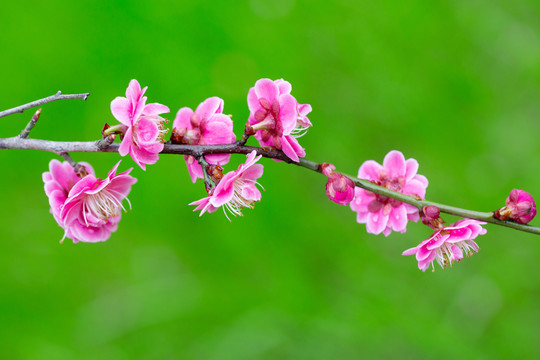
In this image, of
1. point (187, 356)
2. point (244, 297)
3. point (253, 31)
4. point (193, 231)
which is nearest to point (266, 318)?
point (244, 297)

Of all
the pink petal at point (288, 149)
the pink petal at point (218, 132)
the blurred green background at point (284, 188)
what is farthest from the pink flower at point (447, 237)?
the blurred green background at point (284, 188)

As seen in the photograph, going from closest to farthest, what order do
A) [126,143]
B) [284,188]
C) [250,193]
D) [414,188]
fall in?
[126,143]
[250,193]
[414,188]
[284,188]

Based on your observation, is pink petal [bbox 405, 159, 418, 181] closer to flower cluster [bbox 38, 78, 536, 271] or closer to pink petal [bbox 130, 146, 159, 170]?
flower cluster [bbox 38, 78, 536, 271]

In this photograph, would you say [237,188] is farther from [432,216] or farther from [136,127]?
[432,216]

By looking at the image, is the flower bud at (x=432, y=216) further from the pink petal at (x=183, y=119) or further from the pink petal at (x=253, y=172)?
the pink petal at (x=183, y=119)

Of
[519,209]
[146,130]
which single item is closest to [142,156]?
[146,130]

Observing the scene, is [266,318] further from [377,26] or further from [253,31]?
[377,26]

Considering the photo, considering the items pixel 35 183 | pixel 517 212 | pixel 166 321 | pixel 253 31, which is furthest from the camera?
pixel 253 31
